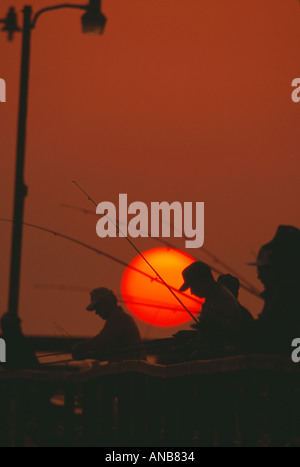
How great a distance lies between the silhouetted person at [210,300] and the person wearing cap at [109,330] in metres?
0.96

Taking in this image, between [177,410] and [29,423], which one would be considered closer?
[177,410]

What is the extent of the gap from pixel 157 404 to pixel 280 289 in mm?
1079

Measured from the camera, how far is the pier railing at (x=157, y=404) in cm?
530

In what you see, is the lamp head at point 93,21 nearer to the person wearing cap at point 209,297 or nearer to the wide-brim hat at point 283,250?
the person wearing cap at point 209,297

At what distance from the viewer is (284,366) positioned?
526 centimetres

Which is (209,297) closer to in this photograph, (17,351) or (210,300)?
(210,300)

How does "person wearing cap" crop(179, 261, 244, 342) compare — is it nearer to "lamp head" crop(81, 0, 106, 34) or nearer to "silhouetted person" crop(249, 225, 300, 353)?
"silhouetted person" crop(249, 225, 300, 353)

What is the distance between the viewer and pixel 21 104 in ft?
37.3

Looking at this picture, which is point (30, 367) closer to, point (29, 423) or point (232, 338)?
point (29, 423)

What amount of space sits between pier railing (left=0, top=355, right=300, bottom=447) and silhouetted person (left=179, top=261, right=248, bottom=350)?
540mm

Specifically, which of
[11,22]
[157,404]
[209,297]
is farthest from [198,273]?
[11,22]

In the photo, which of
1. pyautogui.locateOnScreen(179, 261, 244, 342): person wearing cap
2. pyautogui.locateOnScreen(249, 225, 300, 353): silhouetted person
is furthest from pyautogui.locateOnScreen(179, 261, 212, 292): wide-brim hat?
pyautogui.locateOnScreen(249, 225, 300, 353): silhouetted person
